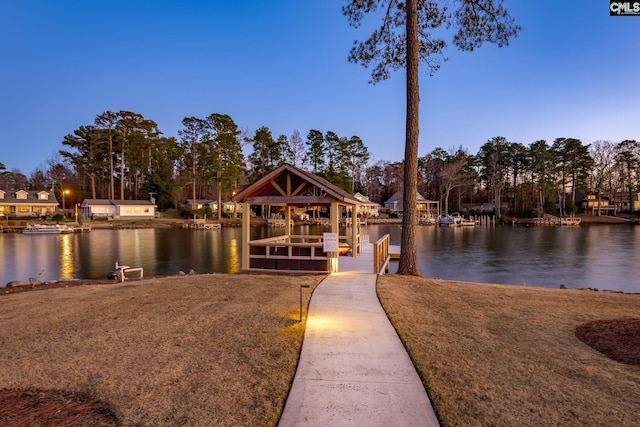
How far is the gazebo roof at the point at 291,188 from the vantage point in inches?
473

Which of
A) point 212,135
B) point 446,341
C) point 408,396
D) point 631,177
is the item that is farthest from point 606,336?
point 631,177

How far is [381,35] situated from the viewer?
11.9m

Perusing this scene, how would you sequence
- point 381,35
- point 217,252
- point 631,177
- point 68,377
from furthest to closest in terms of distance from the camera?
point 631,177
point 217,252
point 381,35
point 68,377

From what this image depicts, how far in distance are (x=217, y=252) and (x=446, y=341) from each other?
73.4 feet

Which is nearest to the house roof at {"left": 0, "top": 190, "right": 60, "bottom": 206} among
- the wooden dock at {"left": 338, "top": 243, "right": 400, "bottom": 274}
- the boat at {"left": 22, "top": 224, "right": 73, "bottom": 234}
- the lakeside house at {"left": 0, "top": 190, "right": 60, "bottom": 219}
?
the lakeside house at {"left": 0, "top": 190, "right": 60, "bottom": 219}

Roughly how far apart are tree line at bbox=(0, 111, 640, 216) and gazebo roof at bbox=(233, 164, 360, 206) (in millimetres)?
41215

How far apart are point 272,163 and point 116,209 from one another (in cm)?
2482

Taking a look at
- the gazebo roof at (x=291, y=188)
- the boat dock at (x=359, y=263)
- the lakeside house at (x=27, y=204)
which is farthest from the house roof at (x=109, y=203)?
the gazebo roof at (x=291, y=188)

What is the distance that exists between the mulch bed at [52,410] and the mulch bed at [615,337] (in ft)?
19.1

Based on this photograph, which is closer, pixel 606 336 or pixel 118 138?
pixel 606 336

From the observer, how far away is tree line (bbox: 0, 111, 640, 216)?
55.2m

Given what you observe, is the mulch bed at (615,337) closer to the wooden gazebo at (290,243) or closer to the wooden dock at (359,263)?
the wooden dock at (359,263)

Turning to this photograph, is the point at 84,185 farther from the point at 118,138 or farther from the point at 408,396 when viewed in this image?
the point at 408,396

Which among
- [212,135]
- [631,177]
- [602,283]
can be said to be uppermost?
[212,135]
